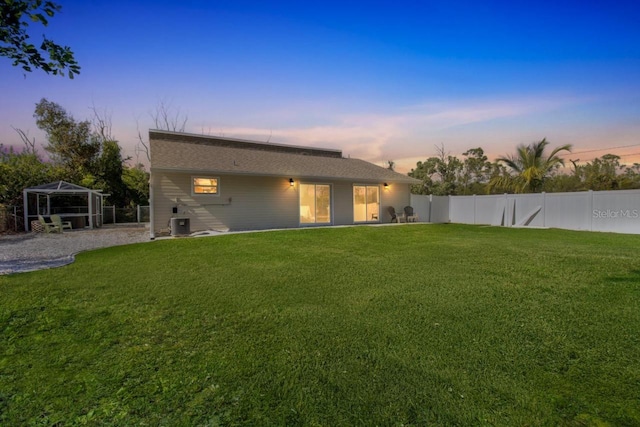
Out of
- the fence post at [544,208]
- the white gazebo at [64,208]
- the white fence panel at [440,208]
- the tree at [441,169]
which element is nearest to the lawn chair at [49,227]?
the white gazebo at [64,208]

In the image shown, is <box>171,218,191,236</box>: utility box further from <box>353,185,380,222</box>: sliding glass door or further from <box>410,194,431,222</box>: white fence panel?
<box>410,194,431,222</box>: white fence panel

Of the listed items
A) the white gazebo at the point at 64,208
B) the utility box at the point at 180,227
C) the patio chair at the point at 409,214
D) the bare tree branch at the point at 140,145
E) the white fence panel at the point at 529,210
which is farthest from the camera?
the bare tree branch at the point at 140,145

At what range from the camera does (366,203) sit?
1603cm

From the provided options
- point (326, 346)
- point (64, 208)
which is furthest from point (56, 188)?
point (326, 346)

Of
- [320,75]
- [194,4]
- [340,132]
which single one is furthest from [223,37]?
[340,132]

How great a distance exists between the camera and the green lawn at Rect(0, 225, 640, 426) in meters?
2.01

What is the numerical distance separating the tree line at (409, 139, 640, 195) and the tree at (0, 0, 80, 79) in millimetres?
21271

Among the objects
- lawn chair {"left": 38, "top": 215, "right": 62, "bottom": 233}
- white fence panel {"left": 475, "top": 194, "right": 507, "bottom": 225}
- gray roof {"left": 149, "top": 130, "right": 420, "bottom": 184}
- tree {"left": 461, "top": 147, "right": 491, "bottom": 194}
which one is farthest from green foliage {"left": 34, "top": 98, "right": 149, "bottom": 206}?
tree {"left": 461, "top": 147, "right": 491, "bottom": 194}

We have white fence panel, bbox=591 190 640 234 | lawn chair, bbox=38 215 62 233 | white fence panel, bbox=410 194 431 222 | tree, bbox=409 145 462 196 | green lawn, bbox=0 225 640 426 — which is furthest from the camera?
tree, bbox=409 145 462 196

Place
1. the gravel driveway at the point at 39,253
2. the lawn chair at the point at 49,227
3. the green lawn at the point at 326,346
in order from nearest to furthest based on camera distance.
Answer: the green lawn at the point at 326,346, the gravel driveway at the point at 39,253, the lawn chair at the point at 49,227

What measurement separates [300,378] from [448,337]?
1.56 m

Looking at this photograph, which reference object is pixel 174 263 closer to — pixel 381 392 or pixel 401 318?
pixel 401 318

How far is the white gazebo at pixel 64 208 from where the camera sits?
14027 mm

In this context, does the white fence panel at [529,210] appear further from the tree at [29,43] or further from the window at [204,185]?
the tree at [29,43]
